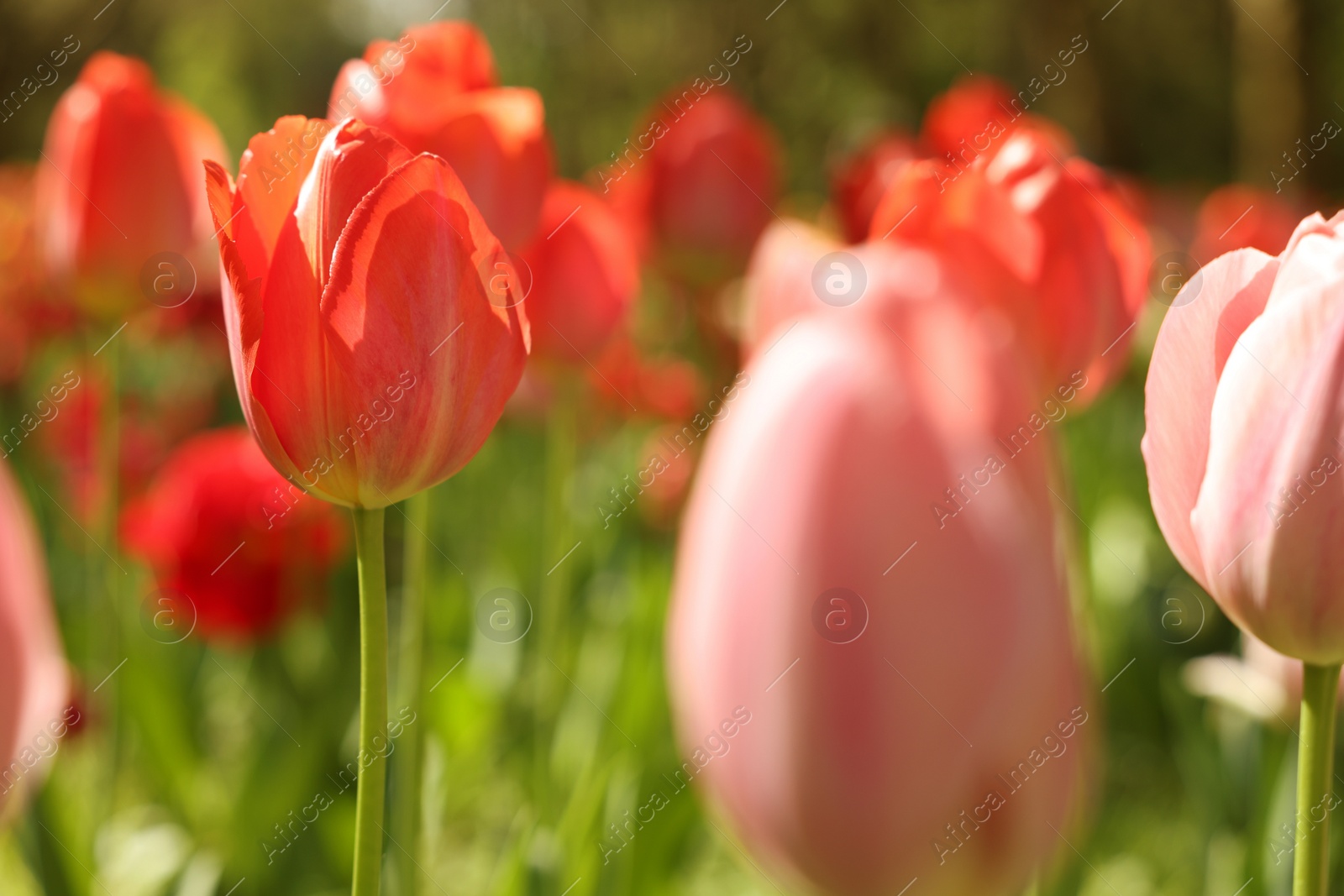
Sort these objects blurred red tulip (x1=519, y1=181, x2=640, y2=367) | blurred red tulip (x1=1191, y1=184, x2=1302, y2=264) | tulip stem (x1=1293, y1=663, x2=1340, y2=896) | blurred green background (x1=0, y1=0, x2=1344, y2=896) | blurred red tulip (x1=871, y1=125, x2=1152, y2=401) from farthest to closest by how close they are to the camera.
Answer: blurred red tulip (x1=1191, y1=184, x2=1302, y2=264) < blurred red tulip (x1=519, y1=181, x2=640, y2=367) < blurred green background (x1=0, y1=0, x2=1344, y2=896) < blurred red tulip (x1=871, y1=125, x2=1152, y2=401) < tulip stem (x1=1293, y1=663, x2=1340, y2=896)

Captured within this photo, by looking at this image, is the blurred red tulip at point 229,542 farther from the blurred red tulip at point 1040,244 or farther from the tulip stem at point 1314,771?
the tulip stem at point 1314,771

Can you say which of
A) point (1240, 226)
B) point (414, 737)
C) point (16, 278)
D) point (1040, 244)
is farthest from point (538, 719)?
point (16, 278)

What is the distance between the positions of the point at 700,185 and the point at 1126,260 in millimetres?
723

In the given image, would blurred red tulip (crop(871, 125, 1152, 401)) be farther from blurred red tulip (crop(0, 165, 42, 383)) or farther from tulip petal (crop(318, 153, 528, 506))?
blurred red tulip (crop(0, 165, 42, 383))

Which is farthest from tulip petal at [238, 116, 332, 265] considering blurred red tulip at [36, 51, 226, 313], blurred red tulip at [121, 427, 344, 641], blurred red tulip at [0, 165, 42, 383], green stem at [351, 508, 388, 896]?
blurred red tulip at [0, 165, 42, 383]

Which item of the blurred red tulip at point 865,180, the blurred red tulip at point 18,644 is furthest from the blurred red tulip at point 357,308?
the blurred red tulip at point 865,180

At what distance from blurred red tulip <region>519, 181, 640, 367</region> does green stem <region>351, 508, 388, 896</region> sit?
2.10 feet

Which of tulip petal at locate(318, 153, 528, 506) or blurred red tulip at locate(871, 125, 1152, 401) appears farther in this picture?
blurred red tulip at locate(871, 125, 1152, 401)

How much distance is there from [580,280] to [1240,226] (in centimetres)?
104

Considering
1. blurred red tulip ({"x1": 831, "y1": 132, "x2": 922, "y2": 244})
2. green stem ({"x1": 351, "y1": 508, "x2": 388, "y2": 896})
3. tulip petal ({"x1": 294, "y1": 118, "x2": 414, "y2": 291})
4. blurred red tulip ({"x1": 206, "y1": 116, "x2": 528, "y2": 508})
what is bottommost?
blurred red tulip ({"x1": 831, "y1": 132, "x2": 922, "y2": 244})

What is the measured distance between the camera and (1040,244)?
1.89 feet

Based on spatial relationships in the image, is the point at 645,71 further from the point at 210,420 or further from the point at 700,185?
the point at 700,185

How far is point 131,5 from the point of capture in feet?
28.4

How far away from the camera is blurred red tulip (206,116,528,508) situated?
1.35ft
